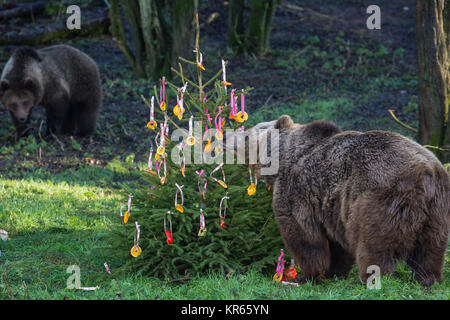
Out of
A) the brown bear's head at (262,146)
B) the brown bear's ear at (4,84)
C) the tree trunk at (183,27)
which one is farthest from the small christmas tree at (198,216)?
the tree trunk at (183,27)

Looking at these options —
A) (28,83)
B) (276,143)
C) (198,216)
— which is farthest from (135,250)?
(28,83)

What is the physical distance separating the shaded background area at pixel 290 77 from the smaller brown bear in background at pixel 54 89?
1.44 feet

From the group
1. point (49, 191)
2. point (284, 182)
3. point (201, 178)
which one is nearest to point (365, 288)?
point (284, 182)

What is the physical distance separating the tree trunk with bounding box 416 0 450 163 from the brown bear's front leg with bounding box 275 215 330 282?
166 inches

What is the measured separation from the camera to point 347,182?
466 cm

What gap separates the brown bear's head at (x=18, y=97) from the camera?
1155 centimetres

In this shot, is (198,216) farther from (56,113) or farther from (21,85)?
(56,113)

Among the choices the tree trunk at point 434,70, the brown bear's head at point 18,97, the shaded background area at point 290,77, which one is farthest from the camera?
the brown bear's head at point 18,97

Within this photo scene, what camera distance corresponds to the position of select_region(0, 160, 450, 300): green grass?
4.48m

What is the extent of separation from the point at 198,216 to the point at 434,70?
4863mm

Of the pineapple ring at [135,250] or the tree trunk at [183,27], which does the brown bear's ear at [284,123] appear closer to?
the pineapple ring at [135,250]

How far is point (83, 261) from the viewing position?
19.5 feet

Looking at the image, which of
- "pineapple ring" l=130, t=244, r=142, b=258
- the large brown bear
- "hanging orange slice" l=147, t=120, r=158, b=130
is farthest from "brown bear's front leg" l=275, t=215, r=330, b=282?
"hanging orange slice" l=147, t=120, r=158, b=130

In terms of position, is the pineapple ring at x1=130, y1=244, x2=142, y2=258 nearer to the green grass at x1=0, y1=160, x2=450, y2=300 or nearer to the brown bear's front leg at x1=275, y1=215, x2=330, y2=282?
the green grass at x1=0, y1=160, x2=450, y2=300
